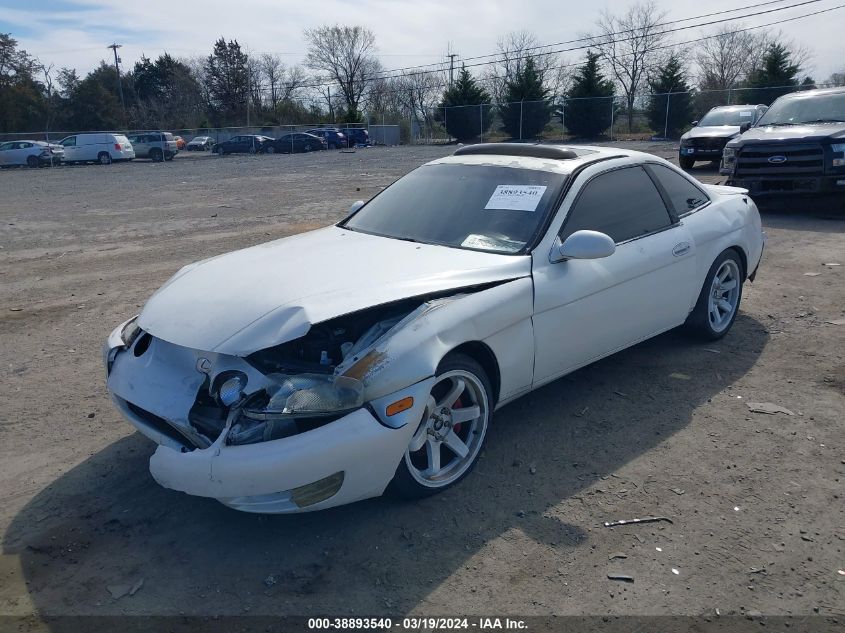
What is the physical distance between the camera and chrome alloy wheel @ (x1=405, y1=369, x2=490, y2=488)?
3547 millimetres

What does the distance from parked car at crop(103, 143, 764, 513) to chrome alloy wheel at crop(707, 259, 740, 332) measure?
359 millimetres

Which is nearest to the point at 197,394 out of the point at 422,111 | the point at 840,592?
the point at 840,592

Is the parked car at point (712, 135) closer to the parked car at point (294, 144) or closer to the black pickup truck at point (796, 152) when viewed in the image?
the black pickup truck at point (796, 152)

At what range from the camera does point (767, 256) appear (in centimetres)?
879

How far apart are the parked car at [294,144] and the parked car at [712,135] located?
92.7 feet

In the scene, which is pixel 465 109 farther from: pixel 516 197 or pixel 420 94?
pixel 516 197

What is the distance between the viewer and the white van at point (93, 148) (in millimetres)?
37188

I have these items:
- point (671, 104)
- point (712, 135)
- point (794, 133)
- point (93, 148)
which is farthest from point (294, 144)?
point (794, 133)

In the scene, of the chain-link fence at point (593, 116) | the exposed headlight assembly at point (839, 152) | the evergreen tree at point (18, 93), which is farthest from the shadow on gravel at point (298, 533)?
the evergreen tree at point (18, 93)

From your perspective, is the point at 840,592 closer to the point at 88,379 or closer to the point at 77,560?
the point at 77,560

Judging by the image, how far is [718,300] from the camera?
5773mm

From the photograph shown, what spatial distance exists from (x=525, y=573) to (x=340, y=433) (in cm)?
99

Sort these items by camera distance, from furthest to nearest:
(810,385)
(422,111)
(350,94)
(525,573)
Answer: (350,94) < (422,111) < (810,385) < (525,573)

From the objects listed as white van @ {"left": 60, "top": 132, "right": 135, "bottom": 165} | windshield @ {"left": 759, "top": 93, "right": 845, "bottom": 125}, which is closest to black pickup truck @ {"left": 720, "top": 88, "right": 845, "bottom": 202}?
windshield @ {"left": 759, "top": 93, "right": 845, "bottom": 125}
